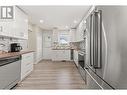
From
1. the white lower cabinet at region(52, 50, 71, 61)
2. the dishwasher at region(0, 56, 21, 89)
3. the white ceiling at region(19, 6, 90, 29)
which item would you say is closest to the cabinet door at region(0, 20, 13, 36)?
the dishwasher at region(0, 56, 21, 89)

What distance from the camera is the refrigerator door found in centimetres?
125

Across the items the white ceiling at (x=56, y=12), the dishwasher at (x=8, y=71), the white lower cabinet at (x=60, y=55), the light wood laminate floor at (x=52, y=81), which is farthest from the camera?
the white lower cabinet at (x=60, y=55)

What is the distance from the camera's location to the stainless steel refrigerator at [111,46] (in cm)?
126

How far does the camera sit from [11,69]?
3.52 metres

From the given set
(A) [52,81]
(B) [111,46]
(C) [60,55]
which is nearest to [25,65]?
(A) [52,81]

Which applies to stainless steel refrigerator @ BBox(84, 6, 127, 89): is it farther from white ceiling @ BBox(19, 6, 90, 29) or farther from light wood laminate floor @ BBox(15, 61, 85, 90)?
white ceiling @ BBox(19, 6, 90, 29)

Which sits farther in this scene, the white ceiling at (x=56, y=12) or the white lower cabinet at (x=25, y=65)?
the white ceiling at (x=56, y=12)

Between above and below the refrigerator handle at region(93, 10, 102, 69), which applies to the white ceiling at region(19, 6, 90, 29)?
above

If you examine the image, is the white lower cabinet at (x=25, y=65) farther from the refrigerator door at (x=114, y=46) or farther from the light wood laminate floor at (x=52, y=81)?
the refrigerator door at (x=114, y=46)

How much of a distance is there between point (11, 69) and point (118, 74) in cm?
276

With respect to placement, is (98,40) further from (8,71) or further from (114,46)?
(8,71)

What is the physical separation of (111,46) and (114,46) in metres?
0.08

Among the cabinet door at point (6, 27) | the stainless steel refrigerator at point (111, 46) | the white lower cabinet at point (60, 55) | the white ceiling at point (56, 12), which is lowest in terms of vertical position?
the white lower cabinet at point (60, 55)

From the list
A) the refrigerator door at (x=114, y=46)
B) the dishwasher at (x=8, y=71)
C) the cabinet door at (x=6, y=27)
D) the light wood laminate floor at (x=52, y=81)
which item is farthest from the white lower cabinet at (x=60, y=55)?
the refrigerator door at (x=114, y=46)
